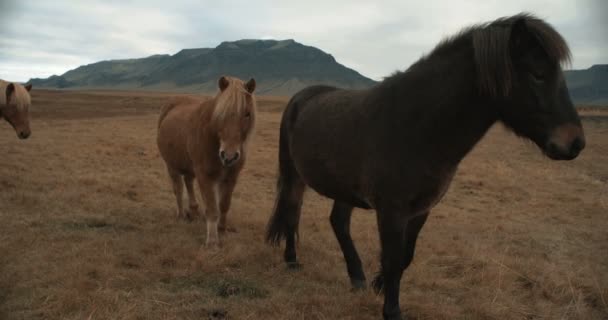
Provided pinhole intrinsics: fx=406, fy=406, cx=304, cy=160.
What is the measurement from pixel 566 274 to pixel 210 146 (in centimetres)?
461

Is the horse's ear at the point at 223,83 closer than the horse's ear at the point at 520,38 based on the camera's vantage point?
No

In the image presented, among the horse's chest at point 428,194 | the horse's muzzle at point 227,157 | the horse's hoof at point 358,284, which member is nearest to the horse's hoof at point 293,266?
the horse's hoof at point 358,284

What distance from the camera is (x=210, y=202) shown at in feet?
17.5

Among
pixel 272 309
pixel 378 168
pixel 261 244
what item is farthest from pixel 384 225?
pixel 261 244

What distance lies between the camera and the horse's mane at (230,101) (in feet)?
15.7

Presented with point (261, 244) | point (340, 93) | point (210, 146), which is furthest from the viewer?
point (261, 244)

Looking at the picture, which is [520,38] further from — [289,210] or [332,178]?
[289,210]

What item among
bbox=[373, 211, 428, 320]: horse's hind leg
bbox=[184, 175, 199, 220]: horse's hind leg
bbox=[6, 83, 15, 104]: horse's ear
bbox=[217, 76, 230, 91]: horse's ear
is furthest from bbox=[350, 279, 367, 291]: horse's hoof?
bbox=[6, 83, 15, 104]: horse's ear

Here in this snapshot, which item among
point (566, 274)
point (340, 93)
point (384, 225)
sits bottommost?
point (566, 274)

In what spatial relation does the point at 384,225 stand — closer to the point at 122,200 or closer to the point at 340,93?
the point at 340,93

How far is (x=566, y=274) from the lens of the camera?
4.84 m

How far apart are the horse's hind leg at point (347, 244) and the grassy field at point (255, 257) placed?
188mm

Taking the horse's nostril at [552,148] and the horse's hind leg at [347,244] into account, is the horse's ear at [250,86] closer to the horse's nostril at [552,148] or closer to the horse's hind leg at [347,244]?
the horse's hind leg at [347,244]

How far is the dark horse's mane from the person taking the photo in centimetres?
250
